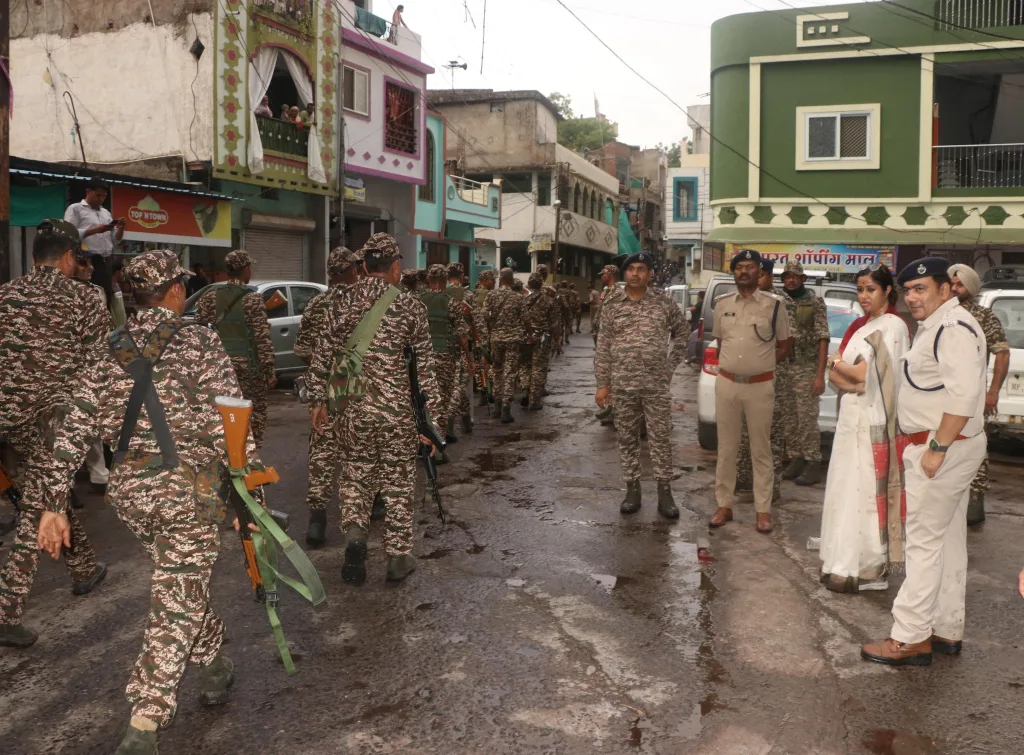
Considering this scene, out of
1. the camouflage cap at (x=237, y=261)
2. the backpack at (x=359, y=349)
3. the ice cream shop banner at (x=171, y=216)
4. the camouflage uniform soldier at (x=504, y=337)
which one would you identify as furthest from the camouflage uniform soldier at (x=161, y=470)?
the ice cream shop banner at (x=171, y=216)

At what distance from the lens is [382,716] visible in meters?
3.69

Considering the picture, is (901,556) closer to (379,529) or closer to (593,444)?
(379,529)

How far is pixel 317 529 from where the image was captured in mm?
6184

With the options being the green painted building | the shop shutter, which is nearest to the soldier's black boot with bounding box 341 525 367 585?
the shop shutter

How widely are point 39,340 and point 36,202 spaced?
30.6 ft

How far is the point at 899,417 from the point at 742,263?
239 cm

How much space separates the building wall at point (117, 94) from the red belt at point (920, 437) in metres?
16.7

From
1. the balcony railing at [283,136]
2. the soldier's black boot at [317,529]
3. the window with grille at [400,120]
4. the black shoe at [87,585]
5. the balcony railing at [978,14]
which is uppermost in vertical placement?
the balcony railing at [978,14]

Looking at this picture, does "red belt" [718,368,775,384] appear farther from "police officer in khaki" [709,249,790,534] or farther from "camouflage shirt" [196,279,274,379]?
"camouflage shirt" [196,279,274,379]

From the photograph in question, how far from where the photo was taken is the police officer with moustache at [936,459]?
13.6 feet

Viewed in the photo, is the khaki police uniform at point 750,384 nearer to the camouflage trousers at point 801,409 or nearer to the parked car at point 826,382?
the parked car at point 826,382

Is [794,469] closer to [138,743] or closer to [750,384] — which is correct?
[750,384]

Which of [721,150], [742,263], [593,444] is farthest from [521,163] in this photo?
[742,263]

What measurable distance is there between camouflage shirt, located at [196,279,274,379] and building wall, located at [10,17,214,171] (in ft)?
40.0
